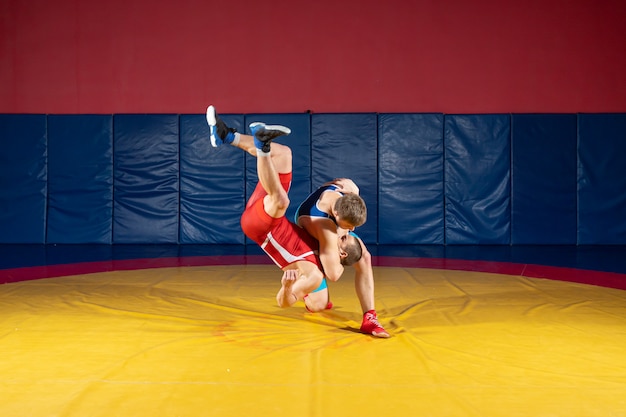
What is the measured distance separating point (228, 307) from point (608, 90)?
805 cm

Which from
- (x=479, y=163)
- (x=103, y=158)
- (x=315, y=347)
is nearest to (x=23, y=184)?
(x=103, y=158)

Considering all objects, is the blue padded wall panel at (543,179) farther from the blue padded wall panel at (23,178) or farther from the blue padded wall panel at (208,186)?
the blue padded wall panel at (23,178)

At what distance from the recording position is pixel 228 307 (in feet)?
15.4

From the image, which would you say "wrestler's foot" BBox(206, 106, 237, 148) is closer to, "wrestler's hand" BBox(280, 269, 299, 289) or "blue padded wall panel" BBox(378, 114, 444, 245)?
"wrestler's hand" BBox(280, 269, 299, 289)

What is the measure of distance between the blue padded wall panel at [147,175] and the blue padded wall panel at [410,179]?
323 cm

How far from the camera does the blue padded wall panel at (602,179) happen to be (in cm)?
960

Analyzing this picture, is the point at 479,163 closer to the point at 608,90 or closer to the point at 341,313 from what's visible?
the point at 608,90

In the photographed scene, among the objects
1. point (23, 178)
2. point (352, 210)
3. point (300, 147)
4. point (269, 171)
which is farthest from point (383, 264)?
point (23, 178)

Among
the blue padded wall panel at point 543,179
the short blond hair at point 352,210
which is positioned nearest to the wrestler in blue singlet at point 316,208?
the short blond hair at point 352,210

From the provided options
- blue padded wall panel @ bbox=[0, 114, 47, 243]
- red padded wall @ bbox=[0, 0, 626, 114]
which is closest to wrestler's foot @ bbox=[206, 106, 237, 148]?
red padded wall @ bbox=[0, 0, 626, 114]

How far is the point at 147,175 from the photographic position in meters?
9.73

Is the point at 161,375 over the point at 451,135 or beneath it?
beneath

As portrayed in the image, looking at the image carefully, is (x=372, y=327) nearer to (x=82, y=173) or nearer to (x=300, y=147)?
(x=300, y=147)

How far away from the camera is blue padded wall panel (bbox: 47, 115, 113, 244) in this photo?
9703mm
